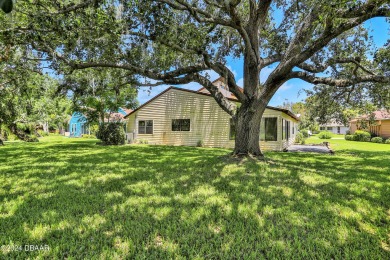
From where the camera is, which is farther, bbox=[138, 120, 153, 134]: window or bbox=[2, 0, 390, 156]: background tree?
bbox=[138, 120, 153, 134]: window

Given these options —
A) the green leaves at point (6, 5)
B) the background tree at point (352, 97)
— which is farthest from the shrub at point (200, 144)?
the green leaves at point (6, 5)

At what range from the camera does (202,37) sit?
24.5 feet

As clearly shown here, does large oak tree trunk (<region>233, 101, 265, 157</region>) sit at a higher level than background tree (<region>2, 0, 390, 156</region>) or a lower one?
lower

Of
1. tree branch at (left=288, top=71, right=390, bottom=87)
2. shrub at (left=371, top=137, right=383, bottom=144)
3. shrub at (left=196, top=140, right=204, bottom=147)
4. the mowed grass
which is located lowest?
the mowed grass

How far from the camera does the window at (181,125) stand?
15648 mm

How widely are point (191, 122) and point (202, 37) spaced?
27.8 ft

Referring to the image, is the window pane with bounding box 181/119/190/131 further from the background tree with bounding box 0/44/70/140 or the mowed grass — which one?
the mowed grass

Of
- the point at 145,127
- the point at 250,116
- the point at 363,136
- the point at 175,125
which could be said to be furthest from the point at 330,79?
the point at 363,136

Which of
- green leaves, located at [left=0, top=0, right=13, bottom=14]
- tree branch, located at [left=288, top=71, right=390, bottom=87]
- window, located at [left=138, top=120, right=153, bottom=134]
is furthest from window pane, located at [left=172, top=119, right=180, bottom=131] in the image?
green leaves, located at [left=0, top=0, right=13, bottom=14]

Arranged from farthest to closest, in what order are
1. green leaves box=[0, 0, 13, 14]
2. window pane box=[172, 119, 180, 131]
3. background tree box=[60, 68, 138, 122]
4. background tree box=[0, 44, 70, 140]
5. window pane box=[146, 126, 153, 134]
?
window pane box=[146, 126, 153, 134], window pane box=[172, 119, 180, 131], background tree box=[60, 68, 138, 122], background tree box=[0, 44, 70, 140], green leaves box=[0, 0, 13, 14]

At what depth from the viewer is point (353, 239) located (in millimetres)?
2516

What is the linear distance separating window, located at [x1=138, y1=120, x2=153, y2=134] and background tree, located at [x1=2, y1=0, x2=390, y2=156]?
8.23m

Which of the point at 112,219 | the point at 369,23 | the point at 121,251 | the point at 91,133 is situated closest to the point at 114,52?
the point at 112,219

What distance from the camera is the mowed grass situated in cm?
229
